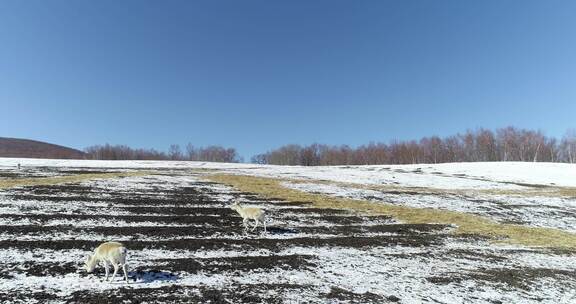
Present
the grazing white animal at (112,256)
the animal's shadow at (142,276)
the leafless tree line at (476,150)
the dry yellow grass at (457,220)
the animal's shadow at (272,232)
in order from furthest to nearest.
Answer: the leafless tree line at (476,150), the dry yellow grass at (457,220), the animal's shadow at (272,232), the animal's shadow at (142,276), the grazing white animal at (112,256)

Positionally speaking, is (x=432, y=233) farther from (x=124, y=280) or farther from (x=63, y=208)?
(x=63, y=208)

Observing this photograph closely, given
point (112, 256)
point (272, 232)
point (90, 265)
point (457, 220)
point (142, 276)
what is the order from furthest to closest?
point (457, 220)
point (272, 232)
point (142, 276)
point (90, 265)
point (112, 256)

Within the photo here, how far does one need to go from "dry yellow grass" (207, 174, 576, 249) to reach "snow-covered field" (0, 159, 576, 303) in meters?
1.97

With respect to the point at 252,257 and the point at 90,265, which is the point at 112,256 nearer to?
the point at 90,265

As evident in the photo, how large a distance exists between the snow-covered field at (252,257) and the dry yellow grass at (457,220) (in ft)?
6.45

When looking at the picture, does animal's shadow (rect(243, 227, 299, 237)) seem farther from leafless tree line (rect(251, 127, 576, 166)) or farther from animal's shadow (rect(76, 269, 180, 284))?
leafless tree line (rect(251, 127, 576, 166))

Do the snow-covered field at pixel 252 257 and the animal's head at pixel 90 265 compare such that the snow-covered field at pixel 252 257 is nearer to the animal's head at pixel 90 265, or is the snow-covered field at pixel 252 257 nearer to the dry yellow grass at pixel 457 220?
the animal's head at pixel 90 265

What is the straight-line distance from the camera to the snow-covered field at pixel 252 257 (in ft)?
40.1

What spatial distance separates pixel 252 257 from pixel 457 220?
60.3 ft

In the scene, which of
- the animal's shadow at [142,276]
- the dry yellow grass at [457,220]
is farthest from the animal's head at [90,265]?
the dry yellow grass at [457,220]

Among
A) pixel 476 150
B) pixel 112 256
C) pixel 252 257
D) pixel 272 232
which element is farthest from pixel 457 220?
pixel 476 150

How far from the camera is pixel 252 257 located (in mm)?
16109

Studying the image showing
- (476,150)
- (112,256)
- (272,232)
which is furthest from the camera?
(476,150)

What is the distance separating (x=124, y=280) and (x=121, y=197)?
19.1m
